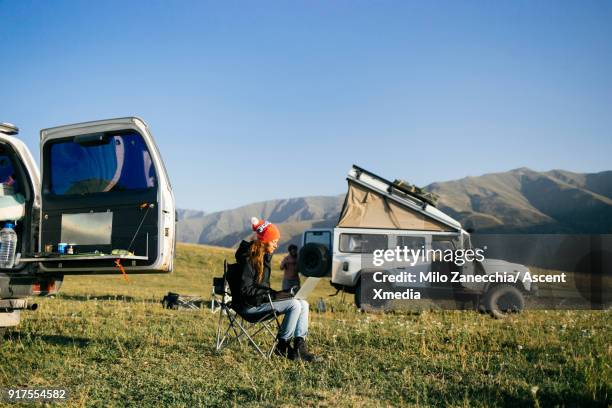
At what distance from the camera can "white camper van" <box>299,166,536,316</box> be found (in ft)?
41.1

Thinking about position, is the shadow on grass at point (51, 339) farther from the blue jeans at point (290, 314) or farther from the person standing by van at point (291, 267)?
the person standing by van at point (291, 267)

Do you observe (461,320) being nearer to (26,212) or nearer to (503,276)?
(503,276)

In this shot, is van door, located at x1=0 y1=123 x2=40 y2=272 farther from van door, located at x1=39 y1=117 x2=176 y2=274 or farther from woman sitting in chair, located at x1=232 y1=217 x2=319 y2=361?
woman sitting in chair, located at x1=232 y1=217 x2=319 y2=361

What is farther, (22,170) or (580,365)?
(22,170)

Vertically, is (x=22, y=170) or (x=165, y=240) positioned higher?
(x=22, y=170)

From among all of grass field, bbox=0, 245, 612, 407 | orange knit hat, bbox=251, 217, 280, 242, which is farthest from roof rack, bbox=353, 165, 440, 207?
orange knit hat, bbox=251, 217, 280, 242

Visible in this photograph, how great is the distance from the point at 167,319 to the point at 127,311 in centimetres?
159

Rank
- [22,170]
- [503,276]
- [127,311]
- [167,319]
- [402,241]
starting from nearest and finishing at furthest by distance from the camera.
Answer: [22,170]
[167,319]
[127,311]
[503,276]
[402,241]

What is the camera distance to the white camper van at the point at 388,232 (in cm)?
1252

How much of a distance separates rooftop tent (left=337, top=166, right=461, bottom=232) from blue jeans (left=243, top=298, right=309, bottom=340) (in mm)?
6521

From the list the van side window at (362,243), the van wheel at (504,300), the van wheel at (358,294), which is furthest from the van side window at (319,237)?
the van wheel at (504,300)

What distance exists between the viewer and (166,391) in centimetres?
523

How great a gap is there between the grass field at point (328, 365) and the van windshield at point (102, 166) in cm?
194

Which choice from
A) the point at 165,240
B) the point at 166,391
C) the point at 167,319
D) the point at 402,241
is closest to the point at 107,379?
the point at 166,391
